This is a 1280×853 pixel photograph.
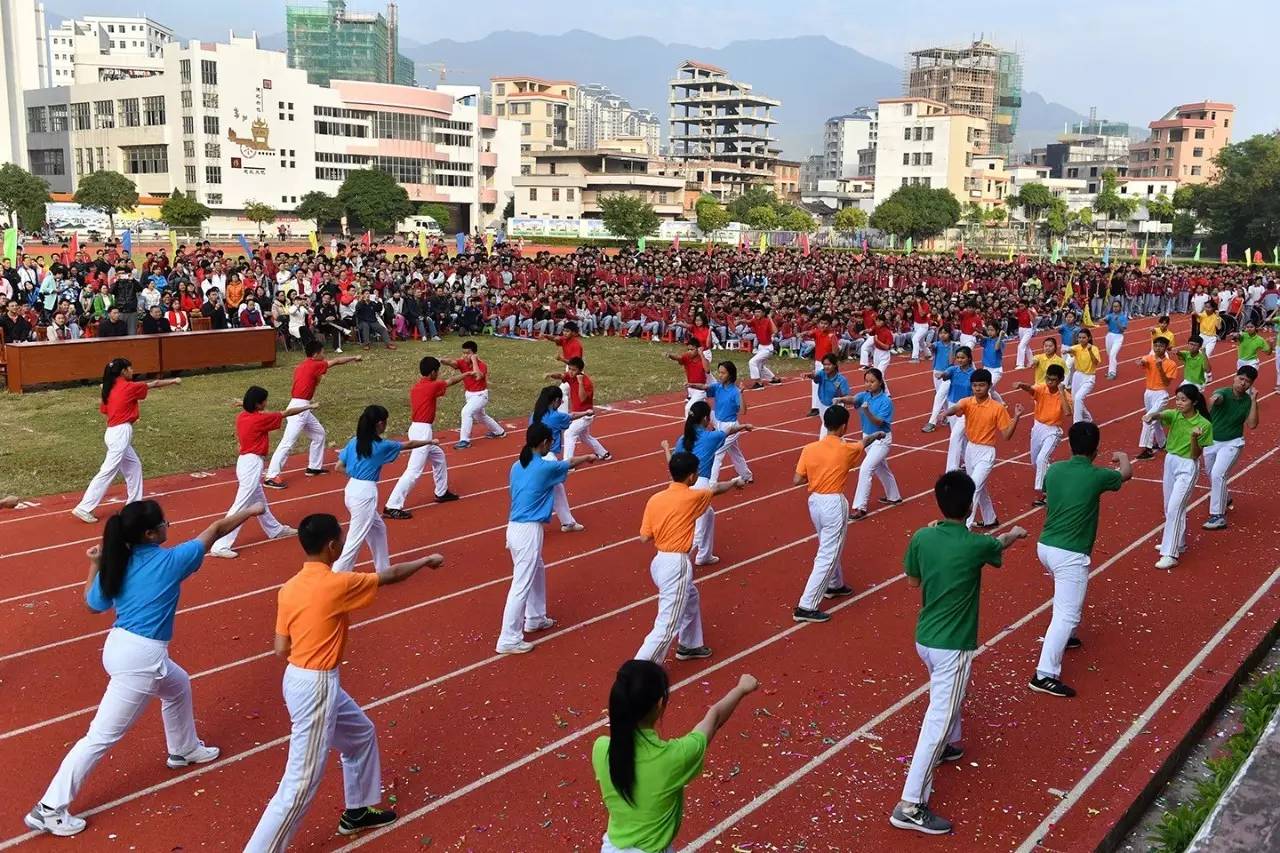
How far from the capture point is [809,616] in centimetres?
920

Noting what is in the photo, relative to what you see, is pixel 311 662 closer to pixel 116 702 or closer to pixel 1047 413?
pixel 116 702

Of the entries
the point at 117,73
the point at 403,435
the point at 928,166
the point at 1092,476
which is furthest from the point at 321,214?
the point at 1092,476

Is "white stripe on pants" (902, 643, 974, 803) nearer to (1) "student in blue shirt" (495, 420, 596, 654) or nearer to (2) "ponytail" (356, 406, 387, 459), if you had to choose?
(1) "student in blue shirt" (495, 420, 596, 654)

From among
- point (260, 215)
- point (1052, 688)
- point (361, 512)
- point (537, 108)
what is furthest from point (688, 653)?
point (537, 108)

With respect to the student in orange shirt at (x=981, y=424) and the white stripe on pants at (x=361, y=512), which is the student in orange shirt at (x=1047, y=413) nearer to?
the student in orange shirt at (x=981, y=424)

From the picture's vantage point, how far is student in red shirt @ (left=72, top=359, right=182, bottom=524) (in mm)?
11524

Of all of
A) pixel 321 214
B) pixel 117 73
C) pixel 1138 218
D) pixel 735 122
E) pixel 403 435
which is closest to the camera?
pixel 403 435

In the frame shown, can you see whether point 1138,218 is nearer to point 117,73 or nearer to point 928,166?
point 928,166

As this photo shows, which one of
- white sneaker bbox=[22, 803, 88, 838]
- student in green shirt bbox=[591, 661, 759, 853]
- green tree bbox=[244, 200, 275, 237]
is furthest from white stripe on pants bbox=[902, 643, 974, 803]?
green tree bbox=[244, 200, 275, 237]

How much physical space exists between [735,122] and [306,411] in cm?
12551

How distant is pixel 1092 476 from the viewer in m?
7.64

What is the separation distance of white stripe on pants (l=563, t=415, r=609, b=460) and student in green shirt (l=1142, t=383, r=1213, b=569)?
696 centimetres

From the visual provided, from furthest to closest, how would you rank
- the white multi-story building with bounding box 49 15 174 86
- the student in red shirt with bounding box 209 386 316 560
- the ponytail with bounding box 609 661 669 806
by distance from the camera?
the white multi-story building with bounding box 49 15 174 86
the student in red shirt with bounding box 209 386 316 560
the ponytail with bounding box 609 661 669 806

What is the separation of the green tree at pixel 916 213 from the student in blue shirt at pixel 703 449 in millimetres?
75762
